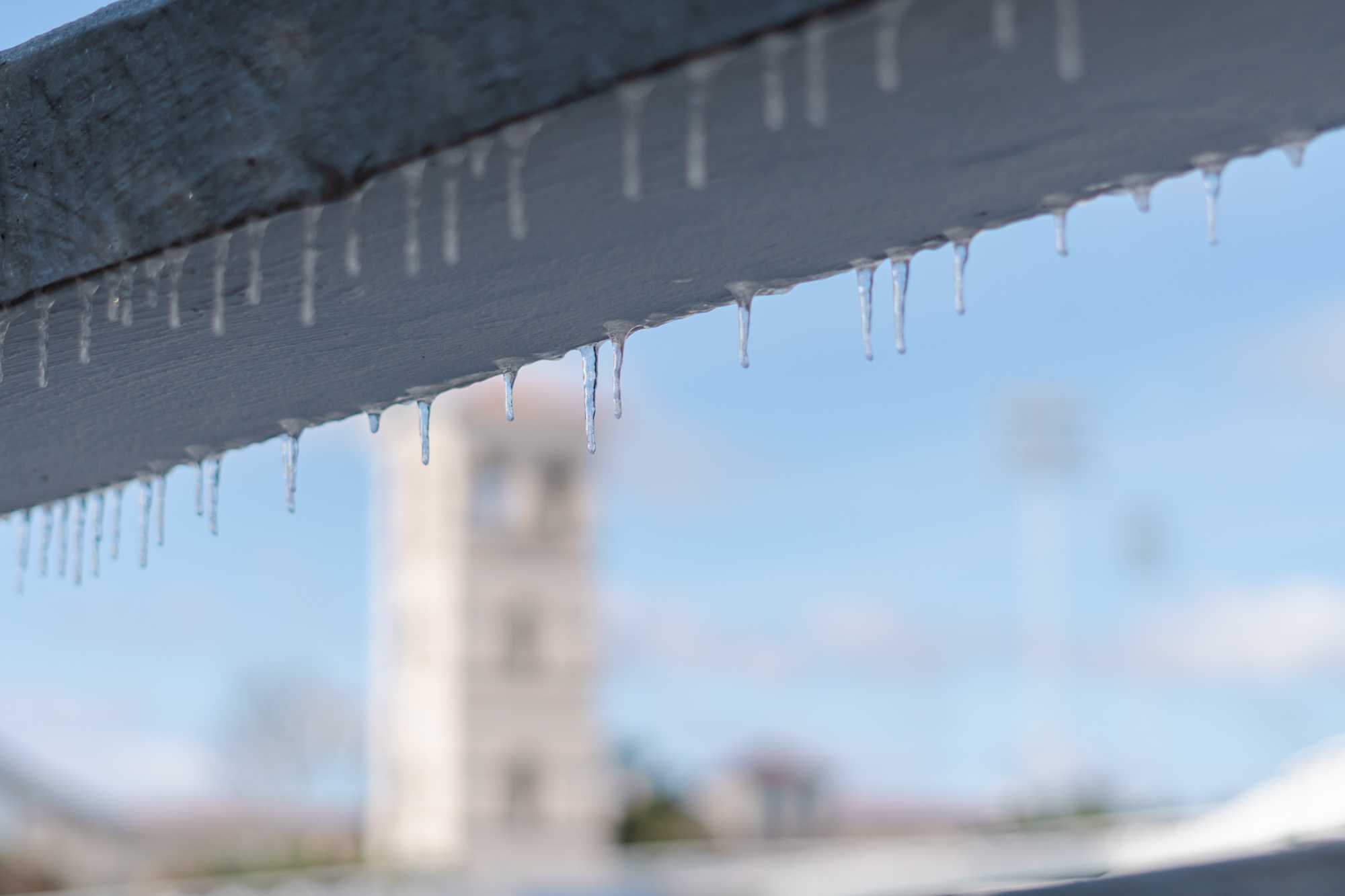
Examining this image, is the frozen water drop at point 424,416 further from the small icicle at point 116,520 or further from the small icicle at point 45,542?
the small icicle at point 45,542

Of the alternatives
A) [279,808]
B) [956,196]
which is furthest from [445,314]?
[279,808]

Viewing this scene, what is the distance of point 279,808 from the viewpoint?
2877cm

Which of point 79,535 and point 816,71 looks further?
point 79,535

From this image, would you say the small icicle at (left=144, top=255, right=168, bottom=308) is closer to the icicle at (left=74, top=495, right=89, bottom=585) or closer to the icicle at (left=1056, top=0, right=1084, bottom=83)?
the icicle at (left=1056, top=0, right=1084, bottom=83)

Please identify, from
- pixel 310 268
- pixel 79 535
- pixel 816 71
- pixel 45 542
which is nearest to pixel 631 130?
pixel 816 71

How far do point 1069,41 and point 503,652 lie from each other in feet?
73.1

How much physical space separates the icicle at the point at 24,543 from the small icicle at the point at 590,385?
4.17ft

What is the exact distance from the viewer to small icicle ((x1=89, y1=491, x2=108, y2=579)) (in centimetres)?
252

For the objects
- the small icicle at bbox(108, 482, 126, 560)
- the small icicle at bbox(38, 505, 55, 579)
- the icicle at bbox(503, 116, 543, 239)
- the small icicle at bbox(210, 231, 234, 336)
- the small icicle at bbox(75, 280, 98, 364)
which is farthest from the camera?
the small icicle at bbox(38, 505, 55, 579)

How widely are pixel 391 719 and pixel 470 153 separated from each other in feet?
82.1

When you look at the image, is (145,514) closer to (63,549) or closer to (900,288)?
(63,549)

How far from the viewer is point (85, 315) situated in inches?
64.8

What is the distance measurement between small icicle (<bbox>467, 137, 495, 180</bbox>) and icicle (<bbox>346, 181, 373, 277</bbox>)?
11 centimetres

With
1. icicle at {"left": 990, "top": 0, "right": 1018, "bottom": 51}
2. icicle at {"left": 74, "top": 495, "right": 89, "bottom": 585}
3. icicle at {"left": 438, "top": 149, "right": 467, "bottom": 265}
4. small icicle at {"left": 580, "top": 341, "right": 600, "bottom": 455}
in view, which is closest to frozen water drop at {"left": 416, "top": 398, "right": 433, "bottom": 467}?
small icicle at {"left": 580, "top": 341, "right": 600, "bottom": 455}
